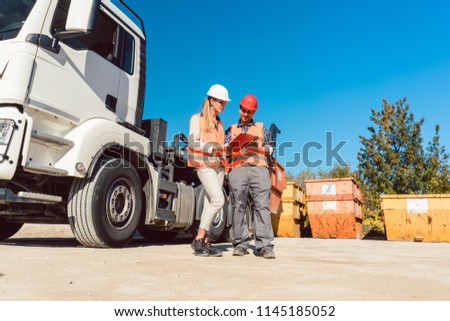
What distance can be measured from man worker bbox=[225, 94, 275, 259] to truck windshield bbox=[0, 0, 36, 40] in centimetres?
235

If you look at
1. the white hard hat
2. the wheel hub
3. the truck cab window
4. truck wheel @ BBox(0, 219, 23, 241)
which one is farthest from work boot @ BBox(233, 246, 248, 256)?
truck wheel @ BBox(0, 219, 23, 241)

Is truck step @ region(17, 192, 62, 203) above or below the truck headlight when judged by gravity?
below

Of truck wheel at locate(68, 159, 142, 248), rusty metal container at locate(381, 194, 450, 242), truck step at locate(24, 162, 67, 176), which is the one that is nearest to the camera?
truck step at locate(24, 162, 67, 176)

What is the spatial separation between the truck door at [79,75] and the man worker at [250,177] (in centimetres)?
153

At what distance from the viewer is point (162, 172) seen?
5258 mm

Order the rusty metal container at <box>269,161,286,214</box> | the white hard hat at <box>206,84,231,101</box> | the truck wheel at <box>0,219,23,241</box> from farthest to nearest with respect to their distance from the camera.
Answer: the rusty metal container at <box>269,161,286,214</box> → the truck wheel at <box>0,219,23,241</box> → the white hard hat at <box>206,84,231,101</box>

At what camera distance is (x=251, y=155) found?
4363 mm

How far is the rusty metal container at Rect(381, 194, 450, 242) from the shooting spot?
Answer: 9.35 metres

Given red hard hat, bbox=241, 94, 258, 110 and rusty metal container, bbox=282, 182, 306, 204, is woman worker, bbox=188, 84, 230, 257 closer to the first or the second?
red hard hat, bbox=241, 94, 258, 110

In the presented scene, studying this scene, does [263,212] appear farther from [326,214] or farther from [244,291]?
[326,214]

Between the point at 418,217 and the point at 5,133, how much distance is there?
9.23m

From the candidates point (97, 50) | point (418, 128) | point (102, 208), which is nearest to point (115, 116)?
point (97, 50)

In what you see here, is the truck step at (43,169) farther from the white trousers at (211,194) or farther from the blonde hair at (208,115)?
the blonde hair at (208,115)

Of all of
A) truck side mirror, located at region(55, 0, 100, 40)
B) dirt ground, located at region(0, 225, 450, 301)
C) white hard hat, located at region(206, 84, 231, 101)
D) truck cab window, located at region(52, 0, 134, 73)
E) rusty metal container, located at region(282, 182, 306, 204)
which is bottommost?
dirt ground, located at region(0, 225, 450, 301)
